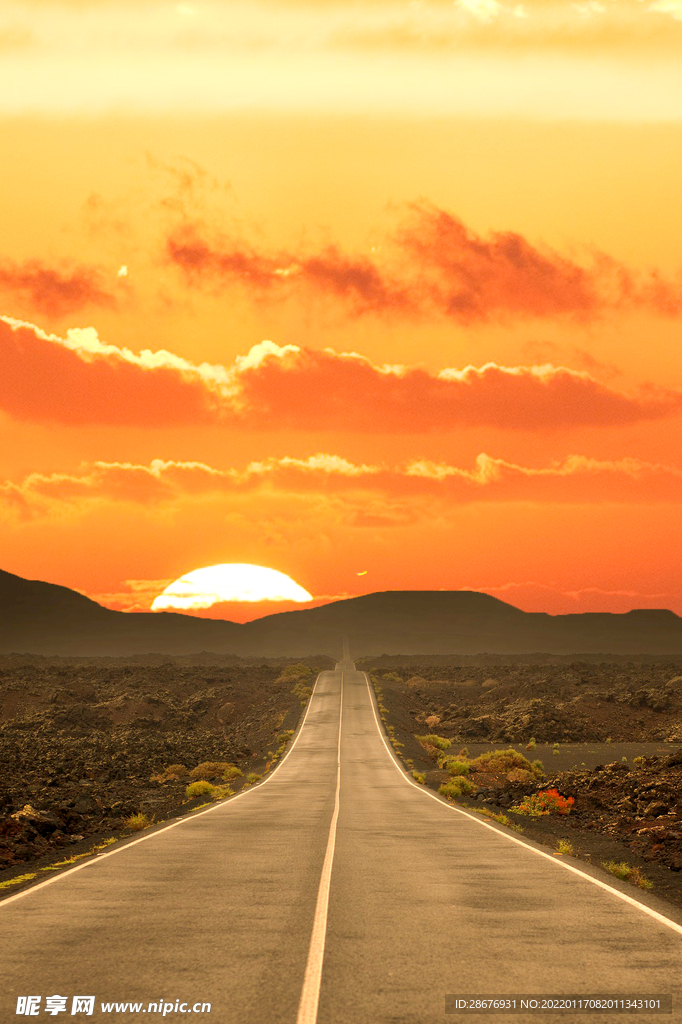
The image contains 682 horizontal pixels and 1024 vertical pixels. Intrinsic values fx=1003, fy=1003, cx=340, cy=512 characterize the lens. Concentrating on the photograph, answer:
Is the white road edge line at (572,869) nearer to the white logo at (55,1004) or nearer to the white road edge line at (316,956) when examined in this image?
the white road edge line at (316,956)

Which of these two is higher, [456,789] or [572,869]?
[572,869]

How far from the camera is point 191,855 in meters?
22.4

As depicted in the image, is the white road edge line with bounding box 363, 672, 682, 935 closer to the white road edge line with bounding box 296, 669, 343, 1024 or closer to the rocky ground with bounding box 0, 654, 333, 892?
the white road edge line with bounding box 296, 669, 343, 1024

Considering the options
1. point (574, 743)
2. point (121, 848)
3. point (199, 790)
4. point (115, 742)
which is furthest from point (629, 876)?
point (115, 742)

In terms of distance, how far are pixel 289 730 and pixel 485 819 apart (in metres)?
51.4

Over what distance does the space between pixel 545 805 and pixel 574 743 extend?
48.8 meters

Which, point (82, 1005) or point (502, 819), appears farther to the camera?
point (502, 819)

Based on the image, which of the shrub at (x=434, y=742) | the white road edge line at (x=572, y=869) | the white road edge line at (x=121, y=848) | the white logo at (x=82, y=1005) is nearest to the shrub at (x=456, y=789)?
the white road edge line at (x=572, y=869)

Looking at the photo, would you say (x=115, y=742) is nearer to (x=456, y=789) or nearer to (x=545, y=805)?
(x=456, y=789)

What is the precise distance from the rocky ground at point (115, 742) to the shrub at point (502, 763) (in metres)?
13.2

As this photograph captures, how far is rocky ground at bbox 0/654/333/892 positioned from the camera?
110ft

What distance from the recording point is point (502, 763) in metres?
61.8

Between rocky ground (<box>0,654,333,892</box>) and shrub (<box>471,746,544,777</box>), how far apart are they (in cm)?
1321

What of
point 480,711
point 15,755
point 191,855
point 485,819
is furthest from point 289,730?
point 191,855
